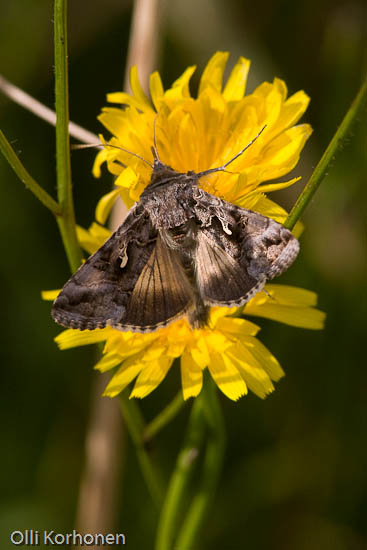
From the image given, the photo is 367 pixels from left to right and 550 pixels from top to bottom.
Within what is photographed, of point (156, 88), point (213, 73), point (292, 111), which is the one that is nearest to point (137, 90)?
point (156, 88)

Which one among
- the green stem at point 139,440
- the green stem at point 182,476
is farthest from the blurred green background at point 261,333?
the green stem at point 182,476

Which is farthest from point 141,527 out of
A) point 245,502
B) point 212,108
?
point 212,108

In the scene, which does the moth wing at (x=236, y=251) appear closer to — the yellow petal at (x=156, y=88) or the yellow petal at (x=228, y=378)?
the yellow petal at (x=228, y=378)

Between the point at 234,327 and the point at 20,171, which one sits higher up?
the point at 20,171

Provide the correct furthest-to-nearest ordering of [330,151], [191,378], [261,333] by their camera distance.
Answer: [261,333] → [191,378] → [330,151]

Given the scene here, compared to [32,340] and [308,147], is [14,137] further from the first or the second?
[308,147]

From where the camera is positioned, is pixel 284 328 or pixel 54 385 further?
pixel 54 385

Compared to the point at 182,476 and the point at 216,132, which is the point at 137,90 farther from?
the point at 182,476
